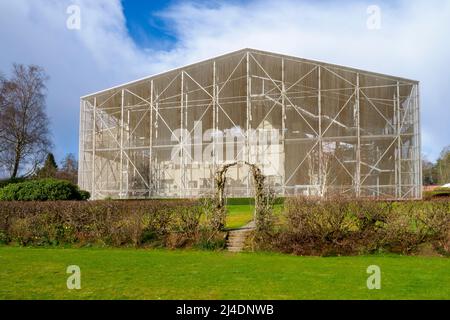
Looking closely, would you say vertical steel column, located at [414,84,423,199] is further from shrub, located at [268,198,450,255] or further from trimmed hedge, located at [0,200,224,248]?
trimmed hedge, located at [0,200,224,248]

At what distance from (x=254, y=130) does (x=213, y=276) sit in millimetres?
20373

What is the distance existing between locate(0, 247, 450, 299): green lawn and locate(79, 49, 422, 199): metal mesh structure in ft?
49.0

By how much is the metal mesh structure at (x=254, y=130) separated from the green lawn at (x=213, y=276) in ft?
49.0

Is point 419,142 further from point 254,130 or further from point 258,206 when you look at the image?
point 258,206

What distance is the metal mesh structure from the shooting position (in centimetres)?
2748

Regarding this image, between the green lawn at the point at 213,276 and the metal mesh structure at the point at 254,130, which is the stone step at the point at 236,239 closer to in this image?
the green lawn at the point at 213,276

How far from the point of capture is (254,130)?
29.0 meters

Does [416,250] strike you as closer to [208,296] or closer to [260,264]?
[260,264]

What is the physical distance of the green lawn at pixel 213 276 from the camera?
7527 millimetres

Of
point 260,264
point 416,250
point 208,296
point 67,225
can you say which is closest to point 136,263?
point 260,264
